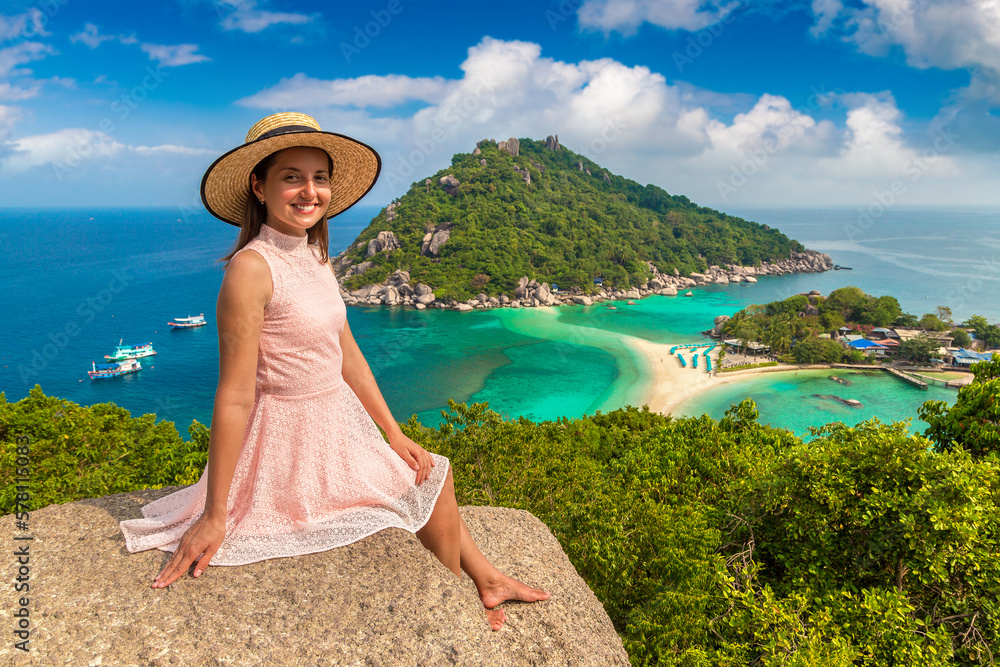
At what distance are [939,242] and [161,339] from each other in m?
151

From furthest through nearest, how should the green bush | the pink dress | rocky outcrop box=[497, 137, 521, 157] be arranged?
rocky outcrop box=[497, 137, 521, 157] < the green bush < the pink dress

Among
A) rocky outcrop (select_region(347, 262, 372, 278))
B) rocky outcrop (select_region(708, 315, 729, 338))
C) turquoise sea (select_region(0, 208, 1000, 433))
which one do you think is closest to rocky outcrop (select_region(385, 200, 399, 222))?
rocky outcrop (select_region(347, 262, 372, 278))

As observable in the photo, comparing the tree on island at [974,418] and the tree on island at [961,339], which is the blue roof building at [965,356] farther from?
the tree on island at [974,418]

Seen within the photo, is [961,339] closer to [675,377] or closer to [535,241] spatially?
[675,377]

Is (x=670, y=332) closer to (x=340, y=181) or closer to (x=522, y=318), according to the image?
(x=522, y=318)

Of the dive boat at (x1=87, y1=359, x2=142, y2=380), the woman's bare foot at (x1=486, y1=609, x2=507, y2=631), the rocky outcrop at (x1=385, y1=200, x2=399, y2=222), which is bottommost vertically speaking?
the dive boat at (x1=87, y1=359, x2=142, y2=380)

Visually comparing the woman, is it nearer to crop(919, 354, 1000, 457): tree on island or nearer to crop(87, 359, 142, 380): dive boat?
crop(919, 354, 1000, 457): tree on island

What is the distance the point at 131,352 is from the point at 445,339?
24.6 metres

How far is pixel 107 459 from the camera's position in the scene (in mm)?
10406

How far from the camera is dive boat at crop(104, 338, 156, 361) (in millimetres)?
39312

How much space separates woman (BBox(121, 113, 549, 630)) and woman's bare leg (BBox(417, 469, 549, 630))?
1cm

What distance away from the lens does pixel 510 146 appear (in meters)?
95.2

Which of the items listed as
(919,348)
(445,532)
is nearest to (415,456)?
(445,532)

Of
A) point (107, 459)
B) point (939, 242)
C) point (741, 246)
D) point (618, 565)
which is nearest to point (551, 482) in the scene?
point (618, 565)
